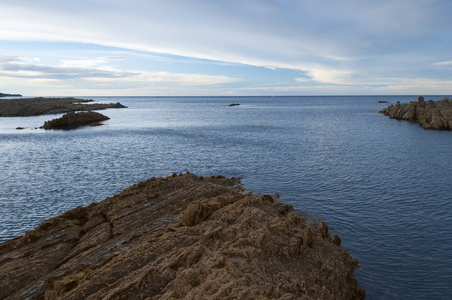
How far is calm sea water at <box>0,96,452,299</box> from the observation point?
1677 centimetres

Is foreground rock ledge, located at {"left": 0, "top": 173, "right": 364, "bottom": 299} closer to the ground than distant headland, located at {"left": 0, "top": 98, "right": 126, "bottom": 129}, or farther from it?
closer to the ground

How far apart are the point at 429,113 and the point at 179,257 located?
9098cm

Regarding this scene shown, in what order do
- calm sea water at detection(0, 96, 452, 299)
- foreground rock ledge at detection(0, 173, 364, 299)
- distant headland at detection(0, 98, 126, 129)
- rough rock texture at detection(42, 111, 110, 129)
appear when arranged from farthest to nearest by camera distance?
distant headland at detection(0, 98, 126, 129)
rough rock texture at detection(42, 111, 110, 129)
calm sea water at detection(0, 96, 452, 299)
foreground rock ledge at detection(0, 173, 364, 299)

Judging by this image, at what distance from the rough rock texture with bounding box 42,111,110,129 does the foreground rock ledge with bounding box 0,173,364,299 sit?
256 ft

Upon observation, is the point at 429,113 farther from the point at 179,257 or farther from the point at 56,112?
the point at 56,112

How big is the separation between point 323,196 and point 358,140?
38.2m

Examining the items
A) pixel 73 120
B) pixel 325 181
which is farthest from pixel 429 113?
pixel 73 120

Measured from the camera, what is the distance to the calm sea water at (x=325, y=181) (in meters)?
16.8

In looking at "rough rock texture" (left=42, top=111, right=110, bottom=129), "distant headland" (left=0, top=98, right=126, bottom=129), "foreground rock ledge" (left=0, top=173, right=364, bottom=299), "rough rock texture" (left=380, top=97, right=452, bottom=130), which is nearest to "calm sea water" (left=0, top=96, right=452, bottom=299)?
"foreground rock ledge" (left=0, top=173, right=364, bottom=299)

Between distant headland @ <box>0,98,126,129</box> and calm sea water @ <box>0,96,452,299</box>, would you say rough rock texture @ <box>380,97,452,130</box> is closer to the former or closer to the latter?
calm sea water @ <box>0,96,452,299</box>

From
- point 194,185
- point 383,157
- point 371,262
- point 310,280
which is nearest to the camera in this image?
point 310,280

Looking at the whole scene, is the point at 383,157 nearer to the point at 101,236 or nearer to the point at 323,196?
the point at 323,196

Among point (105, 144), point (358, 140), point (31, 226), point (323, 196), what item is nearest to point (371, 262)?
point (323, 196)

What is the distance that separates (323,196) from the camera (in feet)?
87.4
